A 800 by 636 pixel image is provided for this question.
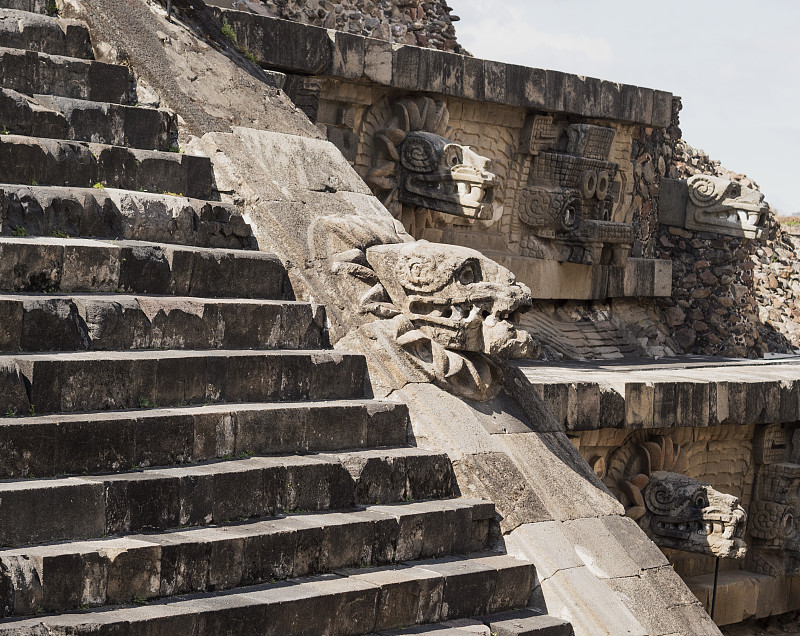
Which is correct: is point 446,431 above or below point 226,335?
below

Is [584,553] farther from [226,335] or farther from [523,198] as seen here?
[523,198]

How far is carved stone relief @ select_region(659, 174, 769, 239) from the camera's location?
1320 cm

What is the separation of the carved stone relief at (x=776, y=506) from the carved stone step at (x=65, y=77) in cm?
554

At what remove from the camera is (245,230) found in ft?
19.8

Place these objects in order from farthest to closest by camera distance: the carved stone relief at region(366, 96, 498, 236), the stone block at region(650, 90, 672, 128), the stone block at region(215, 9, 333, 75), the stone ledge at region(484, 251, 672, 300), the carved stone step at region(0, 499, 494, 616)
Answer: the stone block at region(650, 90, 672, 128) < the stone ledge at region(484, 251, 672, 300) < the carved stone relief at region(366, 96, 498, 236) < the stone block at region(215, 9, 333, 75) < the carved stone step at region(0, 499, 494, 616)

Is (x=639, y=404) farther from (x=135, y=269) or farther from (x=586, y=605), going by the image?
(x=135, y=269)

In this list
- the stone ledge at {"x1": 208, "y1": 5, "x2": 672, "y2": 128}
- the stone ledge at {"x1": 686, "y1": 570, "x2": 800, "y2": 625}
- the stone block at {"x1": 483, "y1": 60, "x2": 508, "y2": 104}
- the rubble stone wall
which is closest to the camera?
the stone ledge at {"x1": 208, "y1": 5, "x2": 672, "y2": 128}

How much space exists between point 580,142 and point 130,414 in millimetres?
7339

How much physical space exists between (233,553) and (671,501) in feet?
14.6

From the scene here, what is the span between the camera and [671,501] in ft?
26.7

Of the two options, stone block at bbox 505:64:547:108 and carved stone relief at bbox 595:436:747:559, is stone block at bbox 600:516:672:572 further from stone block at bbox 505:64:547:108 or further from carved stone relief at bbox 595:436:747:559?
stone block at bbox 505:64:547:108

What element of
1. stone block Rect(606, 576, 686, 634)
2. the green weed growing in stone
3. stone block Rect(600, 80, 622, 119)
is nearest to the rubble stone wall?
stone block Rect(600, 80, 622, 119)

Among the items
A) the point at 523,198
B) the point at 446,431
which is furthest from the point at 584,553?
the point at 523,198

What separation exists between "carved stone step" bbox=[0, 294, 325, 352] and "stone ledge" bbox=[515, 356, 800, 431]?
222 centimetres
